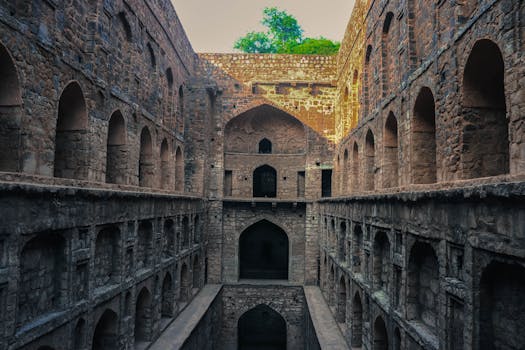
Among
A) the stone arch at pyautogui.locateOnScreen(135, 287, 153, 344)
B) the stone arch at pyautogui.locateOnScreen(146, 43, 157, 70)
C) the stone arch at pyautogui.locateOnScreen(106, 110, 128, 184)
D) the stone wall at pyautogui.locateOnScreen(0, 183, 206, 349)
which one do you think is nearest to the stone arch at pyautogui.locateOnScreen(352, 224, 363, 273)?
the stone wall at pyautogui.locateOnScreen(0, 183, 206, 349)

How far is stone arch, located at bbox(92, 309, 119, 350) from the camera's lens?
8.19 meters

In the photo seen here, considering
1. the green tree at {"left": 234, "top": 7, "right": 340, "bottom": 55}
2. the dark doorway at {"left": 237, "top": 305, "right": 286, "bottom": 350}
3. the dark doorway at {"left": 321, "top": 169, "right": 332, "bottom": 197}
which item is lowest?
the dark doorway at {"left": 237, "top": 305, "right": 286, "bottom": 350}

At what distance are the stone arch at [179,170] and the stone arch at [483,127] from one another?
1155 cm

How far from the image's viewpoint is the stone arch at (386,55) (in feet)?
31.4

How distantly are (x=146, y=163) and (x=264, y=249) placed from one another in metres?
11.2

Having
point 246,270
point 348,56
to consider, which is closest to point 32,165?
point 348,56

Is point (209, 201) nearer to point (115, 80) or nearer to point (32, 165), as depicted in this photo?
point (115, 80)

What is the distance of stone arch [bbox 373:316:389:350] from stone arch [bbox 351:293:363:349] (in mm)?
1582

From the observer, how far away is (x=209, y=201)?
17.7 m

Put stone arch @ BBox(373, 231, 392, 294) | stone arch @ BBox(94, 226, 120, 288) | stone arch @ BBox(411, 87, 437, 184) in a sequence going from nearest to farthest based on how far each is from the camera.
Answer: stone arch @ BBox(411, 87, 437, 184)
stone arch @ BBox(94, 226, 120, 288)
stone arch @ BBox(373, 231, 392, 294)

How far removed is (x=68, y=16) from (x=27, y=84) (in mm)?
1949

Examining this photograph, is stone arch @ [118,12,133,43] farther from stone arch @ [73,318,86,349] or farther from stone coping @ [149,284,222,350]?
stone coping @ [149,284,222,350]

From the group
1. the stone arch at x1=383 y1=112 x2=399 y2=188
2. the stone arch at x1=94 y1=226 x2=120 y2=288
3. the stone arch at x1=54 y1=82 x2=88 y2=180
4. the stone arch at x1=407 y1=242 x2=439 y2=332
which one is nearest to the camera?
the stone arch at x1=407 y1=242 x2=439 y2=332

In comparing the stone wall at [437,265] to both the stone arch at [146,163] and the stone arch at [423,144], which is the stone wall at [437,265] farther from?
the stone arch at [146,163]
